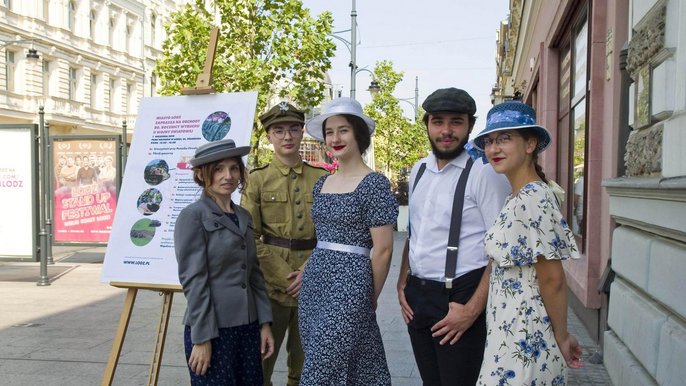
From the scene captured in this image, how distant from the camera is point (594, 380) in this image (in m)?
5.06

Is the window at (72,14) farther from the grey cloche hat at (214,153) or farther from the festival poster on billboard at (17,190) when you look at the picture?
the grey cloche hat at (214,153)

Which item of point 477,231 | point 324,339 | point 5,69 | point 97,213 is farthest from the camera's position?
point 5,69

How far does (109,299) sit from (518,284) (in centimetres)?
779

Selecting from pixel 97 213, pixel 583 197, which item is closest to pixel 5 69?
pixel 97 213

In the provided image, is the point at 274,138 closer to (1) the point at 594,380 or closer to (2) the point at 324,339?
(2) the point at 324,339

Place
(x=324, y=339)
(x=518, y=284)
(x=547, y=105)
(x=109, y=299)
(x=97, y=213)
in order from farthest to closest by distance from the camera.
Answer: (x=97, y=213), (x=547, y=105), (x=109, y=299), (x=324, y=339), (x=518, y=284)

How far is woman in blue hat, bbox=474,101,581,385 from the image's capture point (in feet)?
8.21

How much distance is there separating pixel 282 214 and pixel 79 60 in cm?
3696

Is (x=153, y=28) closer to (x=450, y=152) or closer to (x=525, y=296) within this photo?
(x=450, y=152)

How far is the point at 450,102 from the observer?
307 cm

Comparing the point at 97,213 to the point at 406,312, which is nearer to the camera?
the point at 406,312

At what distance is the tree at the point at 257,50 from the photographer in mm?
13430

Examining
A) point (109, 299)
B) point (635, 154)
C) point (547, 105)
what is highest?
point (547, 105)

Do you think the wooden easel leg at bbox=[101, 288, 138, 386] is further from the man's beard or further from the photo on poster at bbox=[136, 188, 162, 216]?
the man's beard
